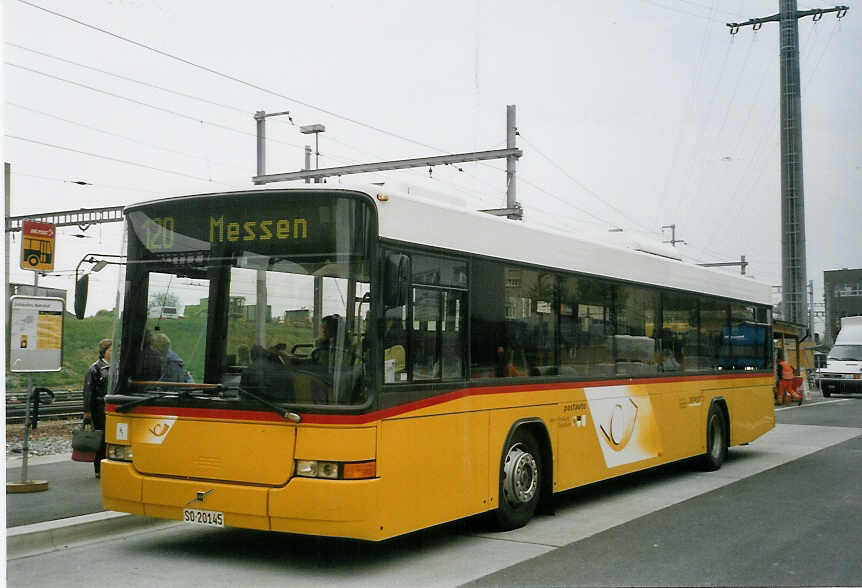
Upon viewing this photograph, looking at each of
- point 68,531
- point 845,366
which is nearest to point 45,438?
point 68,531

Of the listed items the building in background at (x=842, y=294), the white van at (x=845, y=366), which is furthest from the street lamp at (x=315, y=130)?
the building in background at (x=842, y=294)

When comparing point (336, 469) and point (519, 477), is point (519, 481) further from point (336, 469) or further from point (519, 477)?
point (336, 469)

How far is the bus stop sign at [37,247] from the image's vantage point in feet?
33.9

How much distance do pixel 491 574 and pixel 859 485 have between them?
7.00 metres

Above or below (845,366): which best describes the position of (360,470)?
below

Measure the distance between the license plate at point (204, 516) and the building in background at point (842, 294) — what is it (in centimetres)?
10921

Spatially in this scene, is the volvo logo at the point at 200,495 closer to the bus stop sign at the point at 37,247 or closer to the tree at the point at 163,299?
the tree at the point at 163,299

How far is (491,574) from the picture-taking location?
7.11 metres

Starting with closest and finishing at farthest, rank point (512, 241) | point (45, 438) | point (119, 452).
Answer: point (119, 452) → point (512, 241) → point (45, 438)

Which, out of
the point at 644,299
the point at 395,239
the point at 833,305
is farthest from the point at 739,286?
the point at 833,305

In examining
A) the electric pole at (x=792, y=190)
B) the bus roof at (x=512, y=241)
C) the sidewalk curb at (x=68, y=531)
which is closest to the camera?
the bus roof at (x=512, y=241)

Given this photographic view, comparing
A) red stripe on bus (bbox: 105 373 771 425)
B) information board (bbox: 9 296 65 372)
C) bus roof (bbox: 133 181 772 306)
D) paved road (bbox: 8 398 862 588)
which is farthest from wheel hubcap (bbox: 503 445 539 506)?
information board (bbox: 9 296 65 372)

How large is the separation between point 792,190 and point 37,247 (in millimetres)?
39788

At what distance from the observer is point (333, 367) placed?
274 inches
